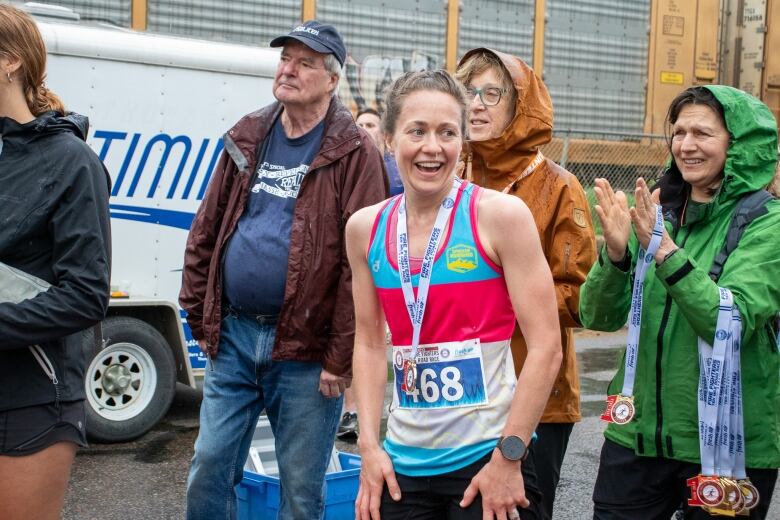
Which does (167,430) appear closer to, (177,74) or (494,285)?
(177,74)

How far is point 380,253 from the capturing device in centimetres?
281

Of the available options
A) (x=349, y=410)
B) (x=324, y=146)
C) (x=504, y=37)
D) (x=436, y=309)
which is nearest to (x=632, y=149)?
(x=504, y=37)

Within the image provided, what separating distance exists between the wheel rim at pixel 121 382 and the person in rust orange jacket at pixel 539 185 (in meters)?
3.65

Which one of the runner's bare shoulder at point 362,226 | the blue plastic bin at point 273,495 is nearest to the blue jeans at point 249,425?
the blue plastic bin at point 273,495

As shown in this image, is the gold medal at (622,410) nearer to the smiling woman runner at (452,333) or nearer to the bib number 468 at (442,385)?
the smiling woman runner at (452,333)

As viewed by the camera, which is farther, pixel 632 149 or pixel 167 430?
pixel 632 149

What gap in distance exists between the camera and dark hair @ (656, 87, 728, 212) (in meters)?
3.23

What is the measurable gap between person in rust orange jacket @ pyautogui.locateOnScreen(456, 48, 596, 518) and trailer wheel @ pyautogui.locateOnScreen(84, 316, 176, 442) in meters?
3.56

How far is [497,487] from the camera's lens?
2533 mm

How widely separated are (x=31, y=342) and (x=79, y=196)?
1.38ft

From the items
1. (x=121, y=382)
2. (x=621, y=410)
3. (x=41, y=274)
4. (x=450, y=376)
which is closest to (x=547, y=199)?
(x=621, y=410)

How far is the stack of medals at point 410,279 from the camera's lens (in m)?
2.66

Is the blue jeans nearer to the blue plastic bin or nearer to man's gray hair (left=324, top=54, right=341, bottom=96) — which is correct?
the blue plastic bin

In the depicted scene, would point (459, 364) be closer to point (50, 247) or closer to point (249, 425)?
point (50, 247)
